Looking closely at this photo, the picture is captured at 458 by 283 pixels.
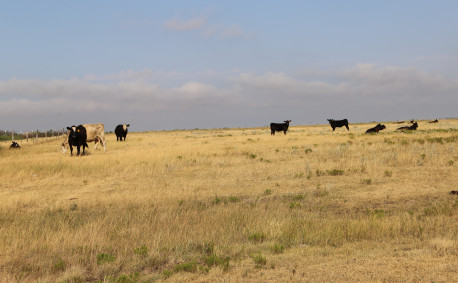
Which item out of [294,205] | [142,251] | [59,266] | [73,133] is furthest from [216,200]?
[73,133]

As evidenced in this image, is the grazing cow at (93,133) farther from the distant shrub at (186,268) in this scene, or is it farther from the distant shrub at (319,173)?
the distant shrub at (186,268)

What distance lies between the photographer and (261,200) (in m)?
10.4

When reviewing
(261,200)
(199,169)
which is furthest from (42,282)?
(199,169)

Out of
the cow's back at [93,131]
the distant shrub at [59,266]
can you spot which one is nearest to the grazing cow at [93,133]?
the cow's back at [93,131]

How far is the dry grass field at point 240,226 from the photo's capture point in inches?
209

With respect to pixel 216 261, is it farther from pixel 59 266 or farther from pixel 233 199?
pixel 233 199

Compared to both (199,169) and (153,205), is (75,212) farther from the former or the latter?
(199,169)

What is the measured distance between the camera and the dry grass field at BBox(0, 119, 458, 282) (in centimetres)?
532

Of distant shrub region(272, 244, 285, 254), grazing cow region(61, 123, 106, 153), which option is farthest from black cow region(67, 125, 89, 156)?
distant shrub region(272, 244, 285, 254)

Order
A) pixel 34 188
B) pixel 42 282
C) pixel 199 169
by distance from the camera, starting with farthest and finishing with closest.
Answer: pixel 199 169 → pixel 34 188 → pixel 42 282

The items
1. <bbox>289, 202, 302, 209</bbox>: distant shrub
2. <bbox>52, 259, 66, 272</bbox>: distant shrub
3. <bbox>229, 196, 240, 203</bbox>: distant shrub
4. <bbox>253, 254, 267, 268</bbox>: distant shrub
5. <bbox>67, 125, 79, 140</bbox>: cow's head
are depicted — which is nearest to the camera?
<bbox>253, 254, 267, 268</bbox>: distant shrub

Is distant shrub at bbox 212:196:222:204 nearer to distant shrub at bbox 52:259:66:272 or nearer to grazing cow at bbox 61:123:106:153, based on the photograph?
distant shrub at bbox 52:259:66:272

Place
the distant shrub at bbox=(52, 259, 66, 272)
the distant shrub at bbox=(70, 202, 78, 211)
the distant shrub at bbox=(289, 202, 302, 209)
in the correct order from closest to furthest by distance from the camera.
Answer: the distant shrub at bbox=(52, 259, 66, 272)
the distant shrub at bbox=(289, 202, 302, 209)
the distant shrub at bbox=(70, 202, 78, 211)

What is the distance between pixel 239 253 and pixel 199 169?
1091cm
